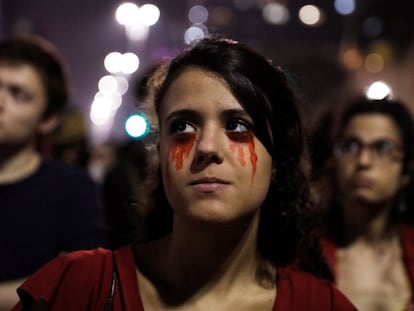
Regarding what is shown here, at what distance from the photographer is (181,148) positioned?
2338 mm

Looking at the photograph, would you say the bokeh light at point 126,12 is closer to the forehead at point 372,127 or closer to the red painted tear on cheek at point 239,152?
the forehead at point 372,127

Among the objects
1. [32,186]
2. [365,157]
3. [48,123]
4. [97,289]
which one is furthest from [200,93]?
[365,157]

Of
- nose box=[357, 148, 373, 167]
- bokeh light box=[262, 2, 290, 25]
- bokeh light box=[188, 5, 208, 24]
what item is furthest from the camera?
bokeh light box=[262, 2, 290, 25]

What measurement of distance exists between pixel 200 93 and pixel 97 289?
2.40 ft

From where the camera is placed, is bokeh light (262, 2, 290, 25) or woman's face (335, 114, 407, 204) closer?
woman's face (335, 114, 407, 204)

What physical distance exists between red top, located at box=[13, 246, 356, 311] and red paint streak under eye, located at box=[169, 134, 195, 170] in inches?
15.1

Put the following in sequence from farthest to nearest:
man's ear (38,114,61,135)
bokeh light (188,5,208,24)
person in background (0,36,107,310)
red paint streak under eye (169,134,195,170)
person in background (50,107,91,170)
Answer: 1. bokeh light (188,5,208,24)
2. person in background (50,107,91,170)
3. man's ear (38,114,61,135)
4. person in background (0,36,107,310)
5. red paint streak under eye (169,134,195,170)

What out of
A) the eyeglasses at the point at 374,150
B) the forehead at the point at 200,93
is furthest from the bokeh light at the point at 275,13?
the forehead at the point at 200,93

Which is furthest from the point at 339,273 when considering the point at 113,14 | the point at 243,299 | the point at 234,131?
the point at 113,14

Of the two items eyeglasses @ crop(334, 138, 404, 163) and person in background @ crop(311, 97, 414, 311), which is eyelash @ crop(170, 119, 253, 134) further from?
eyeglasses @ crop(334, 138, 404, 163)

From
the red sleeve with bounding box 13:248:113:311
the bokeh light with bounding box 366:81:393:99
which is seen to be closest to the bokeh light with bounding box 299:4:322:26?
the bokeh light with bounding box 366:81:393:99

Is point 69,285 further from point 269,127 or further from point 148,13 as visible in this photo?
point 148,13

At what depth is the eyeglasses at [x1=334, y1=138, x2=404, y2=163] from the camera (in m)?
3.95

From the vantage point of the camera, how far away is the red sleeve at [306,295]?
2.40 meters
